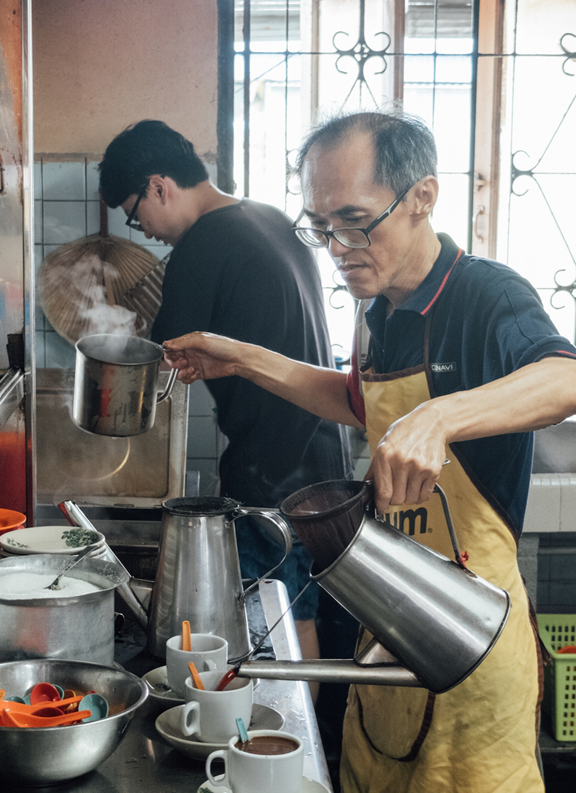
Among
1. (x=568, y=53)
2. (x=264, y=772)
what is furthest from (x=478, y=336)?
(x=568, y=53)

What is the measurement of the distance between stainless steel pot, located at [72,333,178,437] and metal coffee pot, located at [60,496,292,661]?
0.33m

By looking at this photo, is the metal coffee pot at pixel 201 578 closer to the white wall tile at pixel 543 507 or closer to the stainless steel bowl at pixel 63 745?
the stainless steel bowl at pixel 63 745

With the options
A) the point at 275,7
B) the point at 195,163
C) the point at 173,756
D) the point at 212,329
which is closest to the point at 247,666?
the point at 173,756

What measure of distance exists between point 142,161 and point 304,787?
2116mm

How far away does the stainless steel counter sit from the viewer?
2.57 feet

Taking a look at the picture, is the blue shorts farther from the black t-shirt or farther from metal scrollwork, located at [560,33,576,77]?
metal scrollwork, located at [560,33,576,77]

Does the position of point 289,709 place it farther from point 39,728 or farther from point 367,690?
point 367,690

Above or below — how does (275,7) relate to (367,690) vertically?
above

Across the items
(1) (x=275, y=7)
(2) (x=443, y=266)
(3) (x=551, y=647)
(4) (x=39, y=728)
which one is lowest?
(3) (x=551, y=647)

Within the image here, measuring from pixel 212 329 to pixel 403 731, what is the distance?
1.44 meters

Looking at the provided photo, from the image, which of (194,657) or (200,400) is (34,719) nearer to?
(194,657)

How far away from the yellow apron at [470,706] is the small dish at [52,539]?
62 centimetres

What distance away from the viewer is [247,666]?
798mm

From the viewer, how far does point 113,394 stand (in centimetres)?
139
